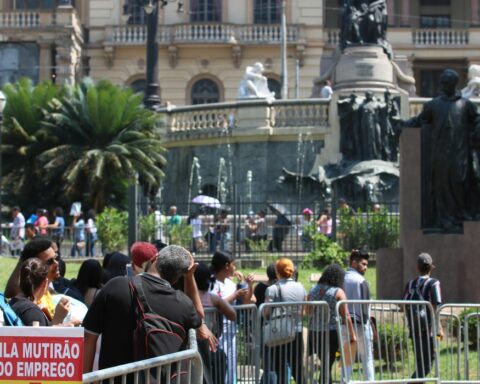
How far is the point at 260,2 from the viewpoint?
5597 cm

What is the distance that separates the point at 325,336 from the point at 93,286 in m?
1.87

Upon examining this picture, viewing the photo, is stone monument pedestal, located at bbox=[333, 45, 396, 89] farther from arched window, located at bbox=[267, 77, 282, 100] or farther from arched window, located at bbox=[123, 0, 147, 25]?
arched window, located at bbox=[123, 0, 147, 25]

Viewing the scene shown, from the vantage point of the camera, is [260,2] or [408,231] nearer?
[408,231]

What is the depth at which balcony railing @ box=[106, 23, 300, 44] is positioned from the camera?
55.0m

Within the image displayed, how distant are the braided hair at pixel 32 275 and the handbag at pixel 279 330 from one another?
2.77m

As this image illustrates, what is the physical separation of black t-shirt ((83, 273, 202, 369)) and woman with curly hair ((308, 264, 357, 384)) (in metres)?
3.23

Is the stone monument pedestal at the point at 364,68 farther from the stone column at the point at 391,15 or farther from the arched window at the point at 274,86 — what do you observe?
the stone column at the point at 391,15

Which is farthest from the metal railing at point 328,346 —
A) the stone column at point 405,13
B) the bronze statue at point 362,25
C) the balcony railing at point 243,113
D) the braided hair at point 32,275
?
the stone column at point 405,13

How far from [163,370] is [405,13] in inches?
2048

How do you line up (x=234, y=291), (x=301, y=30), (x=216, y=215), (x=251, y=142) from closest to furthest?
(x=234, y=291)
(x=216, y=215)
(x=251, y=142)
(x=301, y=30)

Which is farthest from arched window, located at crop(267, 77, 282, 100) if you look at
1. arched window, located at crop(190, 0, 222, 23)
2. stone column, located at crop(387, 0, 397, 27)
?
stone column, located at crop(387, 0, 397, 27)

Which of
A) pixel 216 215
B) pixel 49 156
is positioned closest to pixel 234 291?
pixel 216 215

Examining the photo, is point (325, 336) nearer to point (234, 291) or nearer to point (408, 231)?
point (234, 291)

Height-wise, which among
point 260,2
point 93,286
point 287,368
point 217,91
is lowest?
point 287,368
